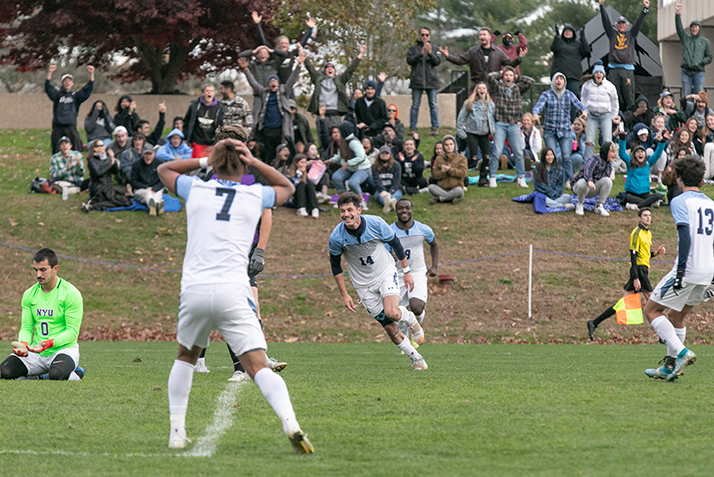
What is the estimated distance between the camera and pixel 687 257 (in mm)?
8258

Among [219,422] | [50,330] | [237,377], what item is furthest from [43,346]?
[219,422]

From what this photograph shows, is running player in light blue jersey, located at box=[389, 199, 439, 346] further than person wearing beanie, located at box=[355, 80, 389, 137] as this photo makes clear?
No

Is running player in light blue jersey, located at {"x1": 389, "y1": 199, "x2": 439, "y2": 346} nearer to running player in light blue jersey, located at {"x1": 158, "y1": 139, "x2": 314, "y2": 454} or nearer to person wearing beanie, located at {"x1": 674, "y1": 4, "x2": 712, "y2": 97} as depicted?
running player in light blue jersey, located at {"x1": 158, "y1": 139, "x2": 314, "y2": 454}

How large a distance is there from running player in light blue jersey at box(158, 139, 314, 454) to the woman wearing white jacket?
668 inches

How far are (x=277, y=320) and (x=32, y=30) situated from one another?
17.3 m

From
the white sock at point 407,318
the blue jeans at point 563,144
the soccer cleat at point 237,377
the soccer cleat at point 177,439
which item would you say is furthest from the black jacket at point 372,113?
the soccer cleat at point 177,439

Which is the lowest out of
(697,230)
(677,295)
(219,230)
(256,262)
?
(677,295)

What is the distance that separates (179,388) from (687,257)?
5.19m

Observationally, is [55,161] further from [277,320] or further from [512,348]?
[512,348]

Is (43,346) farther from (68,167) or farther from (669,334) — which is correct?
(68,167)

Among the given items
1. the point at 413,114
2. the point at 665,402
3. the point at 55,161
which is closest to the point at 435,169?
→ the point at 413,114

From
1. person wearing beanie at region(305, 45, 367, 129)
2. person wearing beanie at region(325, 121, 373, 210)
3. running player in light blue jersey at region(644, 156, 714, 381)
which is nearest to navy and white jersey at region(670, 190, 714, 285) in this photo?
running player in light blue jersey at region(644, 156, 714, 381)

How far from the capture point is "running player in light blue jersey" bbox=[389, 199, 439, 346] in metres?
11.9

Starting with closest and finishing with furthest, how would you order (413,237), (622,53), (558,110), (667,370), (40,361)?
(667,370) → (40,361) → (413,237) → (558,110) → (622,53)
